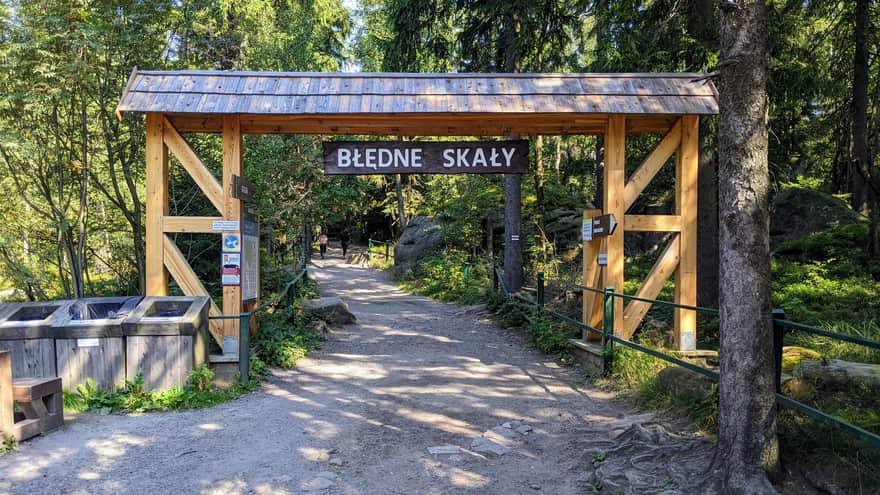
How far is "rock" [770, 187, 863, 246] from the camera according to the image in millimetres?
14156

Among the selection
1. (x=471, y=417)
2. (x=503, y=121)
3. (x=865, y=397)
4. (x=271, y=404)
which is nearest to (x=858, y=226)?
(x=503, y=121)

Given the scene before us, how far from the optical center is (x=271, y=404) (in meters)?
6.73

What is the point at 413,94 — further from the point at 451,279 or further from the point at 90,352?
the point at 451,279

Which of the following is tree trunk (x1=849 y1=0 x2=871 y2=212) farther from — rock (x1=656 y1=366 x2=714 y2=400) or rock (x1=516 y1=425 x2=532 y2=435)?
rock (x1=516 y1=425 x2=532 y2=435)

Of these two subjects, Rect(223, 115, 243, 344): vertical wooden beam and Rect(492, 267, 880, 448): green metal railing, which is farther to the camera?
Rect(223, 115, 243, 344): vertical wooden beam

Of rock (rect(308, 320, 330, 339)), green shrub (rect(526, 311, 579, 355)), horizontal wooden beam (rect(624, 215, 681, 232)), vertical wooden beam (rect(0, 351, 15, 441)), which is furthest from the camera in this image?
rock (rect(308, 320, 330, 339))

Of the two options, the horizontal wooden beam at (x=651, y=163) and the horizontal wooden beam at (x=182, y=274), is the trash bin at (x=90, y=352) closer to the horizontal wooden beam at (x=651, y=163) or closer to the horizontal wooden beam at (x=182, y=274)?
the horizontal wooden beam at (x=182, y=274)

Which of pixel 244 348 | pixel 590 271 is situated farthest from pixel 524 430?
pixel 590 271

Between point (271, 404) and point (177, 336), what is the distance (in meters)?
1.28

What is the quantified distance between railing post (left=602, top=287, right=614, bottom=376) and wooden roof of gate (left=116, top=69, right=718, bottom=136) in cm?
241

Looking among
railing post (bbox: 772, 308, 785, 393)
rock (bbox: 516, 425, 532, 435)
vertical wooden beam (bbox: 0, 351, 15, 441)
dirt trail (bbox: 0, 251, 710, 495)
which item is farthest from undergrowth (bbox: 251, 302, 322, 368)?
railing post (bbox: 772, 308, 785, 393)

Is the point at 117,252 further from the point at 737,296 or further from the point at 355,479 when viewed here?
the point at 737,296

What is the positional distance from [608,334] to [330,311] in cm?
662

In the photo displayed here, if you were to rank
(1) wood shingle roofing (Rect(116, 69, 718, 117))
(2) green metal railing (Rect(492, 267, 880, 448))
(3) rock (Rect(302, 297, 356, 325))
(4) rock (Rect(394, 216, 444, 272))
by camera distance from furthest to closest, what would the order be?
(4) rock (Rect(394, 216, 444, 272)) → (3) rock (Rect(302, 297, 356, 325)) → (1) wood shingle roofing (Rect(116, 69, 718, 117)) → (2) green metal railing (Rect(492, 267, 880, 448))
